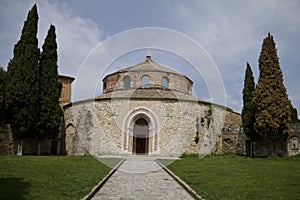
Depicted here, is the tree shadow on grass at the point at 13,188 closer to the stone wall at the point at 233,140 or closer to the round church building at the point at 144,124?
the round church building at the point at 144,124

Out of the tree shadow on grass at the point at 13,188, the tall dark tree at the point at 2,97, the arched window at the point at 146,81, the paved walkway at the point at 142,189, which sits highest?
the arched window at the point at 146,81

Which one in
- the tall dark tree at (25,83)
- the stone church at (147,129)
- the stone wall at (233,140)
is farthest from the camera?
the stone wall at (233,140)

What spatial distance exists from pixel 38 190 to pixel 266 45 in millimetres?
19242

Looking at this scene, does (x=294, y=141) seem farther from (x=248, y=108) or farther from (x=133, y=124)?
(x=133, y=124)

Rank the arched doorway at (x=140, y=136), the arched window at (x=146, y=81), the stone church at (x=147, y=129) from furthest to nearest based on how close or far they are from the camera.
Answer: the arched window at (x=146, y=81), the arched doorway at (x=140, y=136), the stone church at (x=147, y=129)

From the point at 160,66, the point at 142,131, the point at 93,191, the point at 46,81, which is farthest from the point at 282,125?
the point at 46,81

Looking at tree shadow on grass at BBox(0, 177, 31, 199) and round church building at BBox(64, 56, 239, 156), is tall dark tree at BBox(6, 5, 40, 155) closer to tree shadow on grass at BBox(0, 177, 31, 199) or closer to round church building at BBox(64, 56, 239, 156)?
round church building at BBox(64, 56, 239, 156)

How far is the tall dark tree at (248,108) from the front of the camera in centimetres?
2289

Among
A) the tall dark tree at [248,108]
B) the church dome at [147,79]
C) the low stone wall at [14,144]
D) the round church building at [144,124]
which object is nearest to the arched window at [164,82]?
the church dome at [147,79]

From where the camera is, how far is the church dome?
26.8m

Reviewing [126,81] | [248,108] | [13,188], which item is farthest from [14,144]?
[248,108]

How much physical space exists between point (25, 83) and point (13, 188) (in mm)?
16404

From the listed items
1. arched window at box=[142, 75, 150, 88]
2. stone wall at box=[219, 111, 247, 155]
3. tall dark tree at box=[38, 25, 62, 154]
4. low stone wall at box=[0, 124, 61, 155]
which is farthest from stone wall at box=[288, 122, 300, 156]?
Answer: low stone wall at box=[0, 124, 61, 155]

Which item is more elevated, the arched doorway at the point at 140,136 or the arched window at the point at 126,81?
the arched window at the point at 126,81
